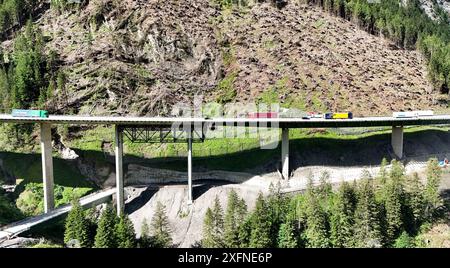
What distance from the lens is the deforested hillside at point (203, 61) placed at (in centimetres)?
7856

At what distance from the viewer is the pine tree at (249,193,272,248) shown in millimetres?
40625

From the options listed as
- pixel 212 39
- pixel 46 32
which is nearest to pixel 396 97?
pixel 212 39

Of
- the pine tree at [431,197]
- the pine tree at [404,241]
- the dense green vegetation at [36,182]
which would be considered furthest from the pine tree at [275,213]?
the dense green vegetation at [36,182]

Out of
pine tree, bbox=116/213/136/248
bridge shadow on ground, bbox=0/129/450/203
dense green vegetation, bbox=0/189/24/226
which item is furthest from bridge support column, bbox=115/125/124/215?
pine tree, bbox=116/213/136/248

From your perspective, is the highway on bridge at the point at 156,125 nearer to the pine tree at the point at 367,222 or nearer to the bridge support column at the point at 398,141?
the bridge support column at the point at 398,141

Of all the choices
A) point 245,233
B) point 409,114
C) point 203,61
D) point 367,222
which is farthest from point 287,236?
point 203,61

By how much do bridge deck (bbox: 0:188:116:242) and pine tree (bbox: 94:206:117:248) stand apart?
1232cm

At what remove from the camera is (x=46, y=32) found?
3634 inches

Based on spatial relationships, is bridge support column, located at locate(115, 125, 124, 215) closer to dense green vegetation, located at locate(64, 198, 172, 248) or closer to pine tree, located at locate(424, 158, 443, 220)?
dense green vegetation, located at locate(64, 198, 172, 248)

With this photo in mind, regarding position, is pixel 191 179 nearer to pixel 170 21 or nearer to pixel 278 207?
pixel 278 207

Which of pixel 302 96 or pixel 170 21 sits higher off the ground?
pixel 170 21

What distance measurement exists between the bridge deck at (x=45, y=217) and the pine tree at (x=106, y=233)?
40.4 ft

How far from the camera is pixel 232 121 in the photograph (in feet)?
191
